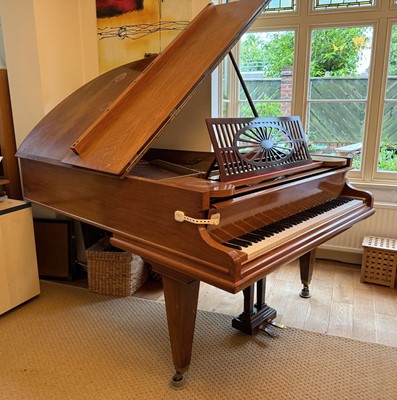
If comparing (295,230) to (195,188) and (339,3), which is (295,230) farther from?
(339,3)

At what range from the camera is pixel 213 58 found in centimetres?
163

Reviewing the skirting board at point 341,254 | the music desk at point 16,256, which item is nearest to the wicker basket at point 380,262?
the skirting board at point 341,254

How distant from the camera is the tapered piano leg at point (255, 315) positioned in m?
2.18

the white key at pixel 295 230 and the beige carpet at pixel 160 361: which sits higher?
the white key at pixel 295 230

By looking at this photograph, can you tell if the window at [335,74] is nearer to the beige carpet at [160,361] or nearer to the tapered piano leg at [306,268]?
the tapered piano leg at [306,268]

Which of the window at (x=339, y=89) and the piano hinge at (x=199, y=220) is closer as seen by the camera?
the piano hinge at (x=199, y=220)

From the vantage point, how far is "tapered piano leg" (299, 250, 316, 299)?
8.29 feet

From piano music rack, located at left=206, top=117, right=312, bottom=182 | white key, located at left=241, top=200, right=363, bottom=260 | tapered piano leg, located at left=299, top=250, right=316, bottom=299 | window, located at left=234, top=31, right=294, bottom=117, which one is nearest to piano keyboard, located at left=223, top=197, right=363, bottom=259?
white key, located at left=241, top=200, right=363, bottom=260

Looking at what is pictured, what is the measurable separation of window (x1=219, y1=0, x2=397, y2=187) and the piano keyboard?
1092 millimetres

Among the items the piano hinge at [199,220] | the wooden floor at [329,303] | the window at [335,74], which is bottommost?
the wooden floor at [329,303]

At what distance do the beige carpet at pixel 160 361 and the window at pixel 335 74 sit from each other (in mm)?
1610

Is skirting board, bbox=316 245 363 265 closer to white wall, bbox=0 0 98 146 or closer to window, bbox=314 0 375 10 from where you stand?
window, bbox=314 0 375 10

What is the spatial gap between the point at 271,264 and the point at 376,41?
91.2 inches

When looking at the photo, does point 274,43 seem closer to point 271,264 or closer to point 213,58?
point 213,58
